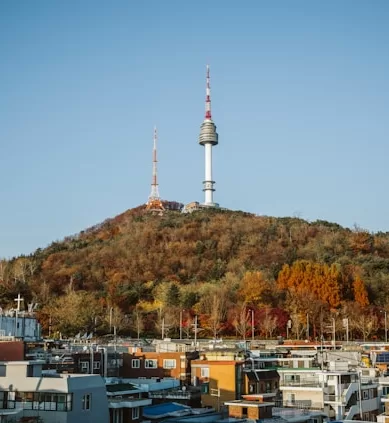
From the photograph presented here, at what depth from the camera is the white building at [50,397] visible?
16.3 m

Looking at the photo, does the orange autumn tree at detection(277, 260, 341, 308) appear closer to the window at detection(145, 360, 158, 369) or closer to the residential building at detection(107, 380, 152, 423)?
the window at detection(145, 360, 158, 369)

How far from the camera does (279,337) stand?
5081cm

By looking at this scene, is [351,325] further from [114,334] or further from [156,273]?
[156,273]

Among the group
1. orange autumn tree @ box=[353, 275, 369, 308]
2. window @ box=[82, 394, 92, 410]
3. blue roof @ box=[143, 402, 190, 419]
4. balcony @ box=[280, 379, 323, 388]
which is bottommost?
blue roof @ box=[143, 402, 190, 419]

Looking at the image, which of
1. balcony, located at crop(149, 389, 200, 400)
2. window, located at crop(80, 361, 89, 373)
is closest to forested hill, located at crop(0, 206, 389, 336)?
window, located at crop(80, 361, 89, 373)

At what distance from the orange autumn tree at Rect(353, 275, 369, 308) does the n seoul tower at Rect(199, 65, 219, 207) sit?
40.1 m

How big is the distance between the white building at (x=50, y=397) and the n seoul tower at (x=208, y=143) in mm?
81981

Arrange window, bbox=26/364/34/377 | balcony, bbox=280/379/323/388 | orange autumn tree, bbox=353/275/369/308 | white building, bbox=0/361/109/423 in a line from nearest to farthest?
white building, bbox=0/361/109/423 → window, bbox=26/364/34/377 → balcony, bbox=280/379/323/388 → orange autumn tree, bbox=353/275/369/308

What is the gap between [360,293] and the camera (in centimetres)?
6081

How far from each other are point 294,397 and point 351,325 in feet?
100

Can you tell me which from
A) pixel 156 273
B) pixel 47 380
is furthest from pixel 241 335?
pixel 47 380

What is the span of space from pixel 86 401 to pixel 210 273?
2057 inches

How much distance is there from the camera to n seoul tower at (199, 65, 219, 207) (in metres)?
98.8

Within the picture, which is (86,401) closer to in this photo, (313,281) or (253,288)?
(253,288)
